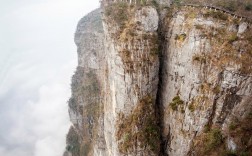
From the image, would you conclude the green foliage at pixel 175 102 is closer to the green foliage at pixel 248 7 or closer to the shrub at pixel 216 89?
the shrub at pixel 216 89

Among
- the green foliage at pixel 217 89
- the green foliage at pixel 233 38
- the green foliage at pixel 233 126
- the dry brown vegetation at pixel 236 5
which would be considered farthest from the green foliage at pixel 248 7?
the green foliage at pixel 233 126

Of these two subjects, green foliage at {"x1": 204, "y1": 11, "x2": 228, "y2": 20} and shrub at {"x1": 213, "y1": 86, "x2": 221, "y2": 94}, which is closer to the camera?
shrub at {"x1": 213, "y1": 86, "x2": 221, "y2": 94}

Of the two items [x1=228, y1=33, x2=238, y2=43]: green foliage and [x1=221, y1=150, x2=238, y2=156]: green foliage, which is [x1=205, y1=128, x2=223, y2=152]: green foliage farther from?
[x1=228, y1=33, x2=238, y2=43]: green foliage

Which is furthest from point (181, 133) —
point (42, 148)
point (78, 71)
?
point (42, 148)

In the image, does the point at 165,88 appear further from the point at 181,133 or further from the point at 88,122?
the point at 88,122

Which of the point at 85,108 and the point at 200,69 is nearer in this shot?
the point at 200,69

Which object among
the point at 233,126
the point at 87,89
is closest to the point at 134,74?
the point at 233,126

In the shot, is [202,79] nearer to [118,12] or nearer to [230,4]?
[230,4]

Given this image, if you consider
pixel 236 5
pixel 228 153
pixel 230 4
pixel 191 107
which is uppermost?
pixel 230 4

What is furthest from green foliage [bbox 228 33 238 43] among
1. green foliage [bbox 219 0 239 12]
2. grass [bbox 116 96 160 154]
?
grass [bbox 116 96 160 154]
